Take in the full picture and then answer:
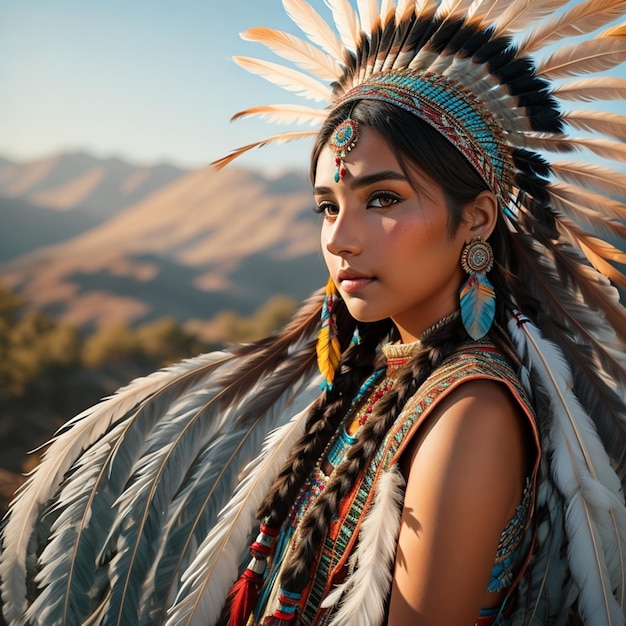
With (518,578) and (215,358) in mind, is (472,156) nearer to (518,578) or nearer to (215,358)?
(518,578)

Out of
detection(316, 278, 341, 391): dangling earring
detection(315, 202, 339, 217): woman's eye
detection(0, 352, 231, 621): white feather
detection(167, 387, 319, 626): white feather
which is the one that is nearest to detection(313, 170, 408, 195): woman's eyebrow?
detection(315, 202, 339, 217): woman's eye

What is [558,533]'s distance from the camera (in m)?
1.48

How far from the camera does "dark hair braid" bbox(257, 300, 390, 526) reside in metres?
1.79

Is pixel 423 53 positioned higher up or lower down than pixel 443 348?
higher up

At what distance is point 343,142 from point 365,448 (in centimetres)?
76

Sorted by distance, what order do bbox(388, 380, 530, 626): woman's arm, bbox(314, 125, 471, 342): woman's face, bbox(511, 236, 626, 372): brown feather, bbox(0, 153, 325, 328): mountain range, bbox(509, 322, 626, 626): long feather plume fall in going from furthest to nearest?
bbox(0, 153, 325, 328): mountain range → bbox(511, 236, 626, 372): brown feather → bbox(314, 125, 471, 342): woman's face → bbox(509, 322, 626, 626): long feather plume → bbox(388, 380, 530, 626): woman's arm

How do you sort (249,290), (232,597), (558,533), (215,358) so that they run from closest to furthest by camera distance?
(558,533) → (232,597) → (215,358) → (249,290)

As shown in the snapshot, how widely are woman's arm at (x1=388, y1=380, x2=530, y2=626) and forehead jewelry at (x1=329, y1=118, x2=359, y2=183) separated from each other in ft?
2.10

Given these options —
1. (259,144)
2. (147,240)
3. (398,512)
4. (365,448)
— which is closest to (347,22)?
(259,144)

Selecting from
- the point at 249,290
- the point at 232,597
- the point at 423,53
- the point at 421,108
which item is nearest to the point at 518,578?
the point at 232,597

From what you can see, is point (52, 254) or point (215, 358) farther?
point (52, 254)

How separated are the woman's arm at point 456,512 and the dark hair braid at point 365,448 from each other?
0.21 meters

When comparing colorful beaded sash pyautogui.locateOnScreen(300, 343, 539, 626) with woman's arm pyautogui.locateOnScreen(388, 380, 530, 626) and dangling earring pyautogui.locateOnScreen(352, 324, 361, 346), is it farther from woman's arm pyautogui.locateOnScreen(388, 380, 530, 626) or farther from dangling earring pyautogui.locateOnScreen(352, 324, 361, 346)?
dangling earring pyautogui.locateOnScreen(352, 324, 361, 346)

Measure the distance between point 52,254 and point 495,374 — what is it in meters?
10.1
